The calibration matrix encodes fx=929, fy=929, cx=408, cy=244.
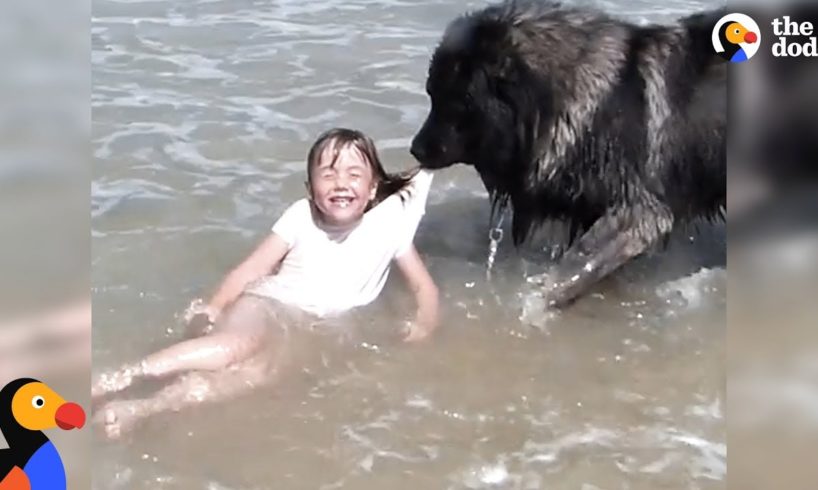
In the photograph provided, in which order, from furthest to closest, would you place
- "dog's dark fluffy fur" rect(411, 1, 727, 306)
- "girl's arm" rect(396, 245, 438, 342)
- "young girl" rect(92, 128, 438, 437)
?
1. "dog's dark fluffy fur" rect(411, 1, 727, 306)
2. "girl's arm" rect(396, 245, 438, 342)
3. "young girl" rect(92, 128, 438, 437)

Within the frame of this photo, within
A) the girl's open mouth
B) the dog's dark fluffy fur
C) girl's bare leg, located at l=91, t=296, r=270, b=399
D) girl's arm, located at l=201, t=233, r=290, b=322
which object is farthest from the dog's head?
girl's bare leg, located at l=91, t=296, r=270, b=399

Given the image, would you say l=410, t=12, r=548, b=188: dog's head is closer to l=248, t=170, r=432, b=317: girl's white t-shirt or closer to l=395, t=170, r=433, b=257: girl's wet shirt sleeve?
l=395, t=170, r=433, b=257: girl's wet shirt sleeve

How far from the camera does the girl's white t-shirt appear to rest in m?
2.56

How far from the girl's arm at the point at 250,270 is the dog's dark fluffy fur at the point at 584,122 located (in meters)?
0.51

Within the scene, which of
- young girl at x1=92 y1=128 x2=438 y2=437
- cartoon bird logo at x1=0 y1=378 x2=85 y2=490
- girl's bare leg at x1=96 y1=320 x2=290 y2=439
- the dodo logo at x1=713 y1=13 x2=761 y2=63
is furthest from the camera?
young girl at x1=92 y1=128 x2=438 y2=437

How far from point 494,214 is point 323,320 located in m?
0.76

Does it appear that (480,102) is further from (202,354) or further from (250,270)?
(202,354)

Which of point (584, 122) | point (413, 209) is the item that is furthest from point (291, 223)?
point (584, 122)

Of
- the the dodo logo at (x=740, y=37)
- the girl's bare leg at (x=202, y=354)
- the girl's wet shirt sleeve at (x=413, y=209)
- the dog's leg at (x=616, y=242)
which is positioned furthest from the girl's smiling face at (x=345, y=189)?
the the dodo logo at (x=740, y=37)

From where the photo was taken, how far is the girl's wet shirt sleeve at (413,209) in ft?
A: 8.90

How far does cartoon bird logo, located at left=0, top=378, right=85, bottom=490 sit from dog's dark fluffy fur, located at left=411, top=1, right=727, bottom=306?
1444mm

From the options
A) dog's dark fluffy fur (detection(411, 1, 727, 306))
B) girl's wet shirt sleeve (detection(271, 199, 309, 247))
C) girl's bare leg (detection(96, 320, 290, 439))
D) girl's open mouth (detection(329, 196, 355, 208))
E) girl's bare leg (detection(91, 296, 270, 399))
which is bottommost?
girl's bare leg (detection(96, 320, 290, 439))

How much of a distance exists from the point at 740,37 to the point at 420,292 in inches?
45.7

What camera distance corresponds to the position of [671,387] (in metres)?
2.33
